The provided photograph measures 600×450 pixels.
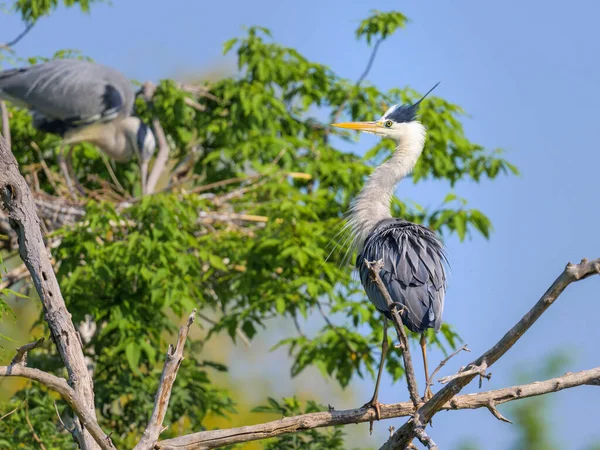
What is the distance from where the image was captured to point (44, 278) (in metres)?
3.21

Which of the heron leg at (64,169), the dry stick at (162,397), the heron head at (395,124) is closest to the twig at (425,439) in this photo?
the dry stick at (162,397)

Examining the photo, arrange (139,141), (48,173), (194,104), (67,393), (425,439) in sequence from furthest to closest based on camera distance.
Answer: (139,141) < (194,104) < (48,173) < (67,393) < (425,439)

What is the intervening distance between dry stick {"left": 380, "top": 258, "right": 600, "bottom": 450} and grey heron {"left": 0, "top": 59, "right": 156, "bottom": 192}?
5389 mm

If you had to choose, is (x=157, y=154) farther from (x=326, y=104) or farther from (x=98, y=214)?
(x=98, y=214)

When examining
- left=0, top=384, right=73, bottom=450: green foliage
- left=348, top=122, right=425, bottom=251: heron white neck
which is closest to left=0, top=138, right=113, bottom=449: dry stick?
left=348, top=122, right=425, bottom=251: heron white neck

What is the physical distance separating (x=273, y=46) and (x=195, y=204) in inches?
73.0

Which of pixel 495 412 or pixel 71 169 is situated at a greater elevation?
pixel 71 169

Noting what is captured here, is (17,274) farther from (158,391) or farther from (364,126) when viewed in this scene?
(158,391)

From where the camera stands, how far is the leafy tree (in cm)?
592

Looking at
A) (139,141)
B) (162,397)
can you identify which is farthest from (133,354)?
(139,141)

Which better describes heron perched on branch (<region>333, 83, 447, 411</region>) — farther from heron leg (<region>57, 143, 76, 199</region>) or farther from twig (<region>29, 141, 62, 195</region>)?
twig (<region>29, 141, 62, 195</region>)

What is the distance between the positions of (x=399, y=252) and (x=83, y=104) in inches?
211

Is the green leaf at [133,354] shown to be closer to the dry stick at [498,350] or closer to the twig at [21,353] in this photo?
the twig at [21,353]

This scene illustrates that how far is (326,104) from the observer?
7.99 m
